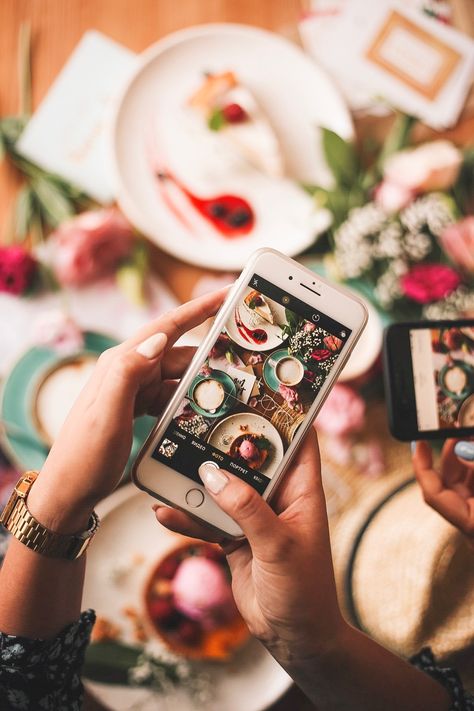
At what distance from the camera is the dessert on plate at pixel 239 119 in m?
0.82

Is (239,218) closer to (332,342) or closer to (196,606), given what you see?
(332,342)

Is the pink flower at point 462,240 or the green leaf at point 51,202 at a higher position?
the pink flower at point 462,240

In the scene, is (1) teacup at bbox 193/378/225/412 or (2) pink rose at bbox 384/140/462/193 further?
(2) pink rose at bbox 384/140/462/193

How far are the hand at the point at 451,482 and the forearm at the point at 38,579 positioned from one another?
397 millimetres

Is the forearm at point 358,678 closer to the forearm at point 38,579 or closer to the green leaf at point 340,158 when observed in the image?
the forearm at point 38,579

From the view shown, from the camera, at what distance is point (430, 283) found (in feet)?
2.40

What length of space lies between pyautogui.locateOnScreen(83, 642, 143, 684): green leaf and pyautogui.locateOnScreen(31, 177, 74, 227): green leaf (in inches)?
22.9

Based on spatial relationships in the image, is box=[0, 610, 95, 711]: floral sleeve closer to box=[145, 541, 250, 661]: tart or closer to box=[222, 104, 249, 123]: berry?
box=[145, 541, 250, 661]: tart

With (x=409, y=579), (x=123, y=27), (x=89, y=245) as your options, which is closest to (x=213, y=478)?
(x=409, y=579)

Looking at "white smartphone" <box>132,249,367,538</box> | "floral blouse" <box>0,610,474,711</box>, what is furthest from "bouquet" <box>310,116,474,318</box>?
"floral blouse" <box>0,610,474,711</box>

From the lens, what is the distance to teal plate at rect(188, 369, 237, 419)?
1.68 feet

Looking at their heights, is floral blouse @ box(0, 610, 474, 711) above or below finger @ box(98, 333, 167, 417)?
below

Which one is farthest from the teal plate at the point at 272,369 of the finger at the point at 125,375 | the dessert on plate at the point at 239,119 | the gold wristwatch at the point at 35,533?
the dessert on plate at the point at 239,119

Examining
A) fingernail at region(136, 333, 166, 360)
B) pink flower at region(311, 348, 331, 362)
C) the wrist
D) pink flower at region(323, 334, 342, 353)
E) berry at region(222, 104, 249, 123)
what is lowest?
the wrist
